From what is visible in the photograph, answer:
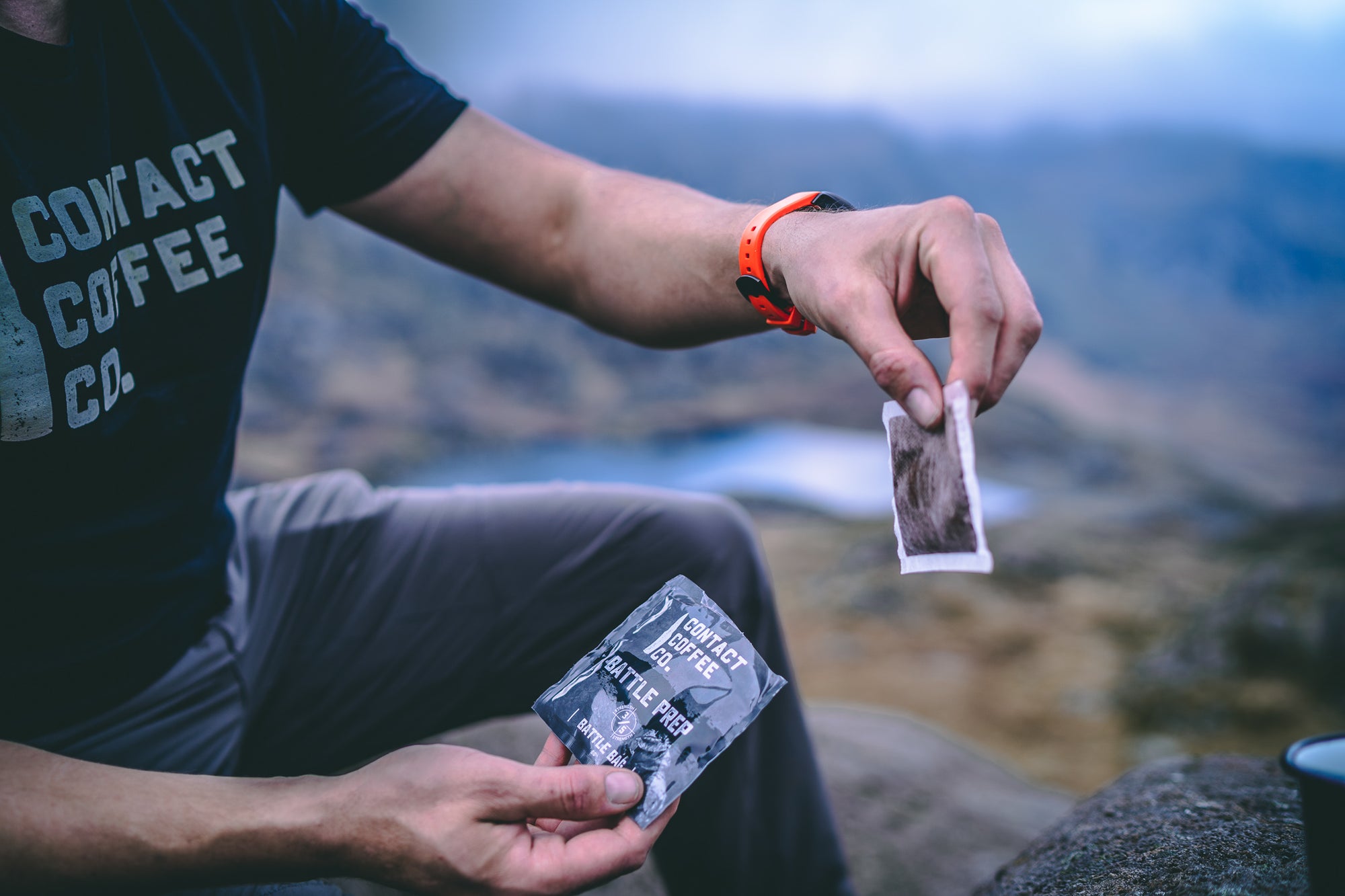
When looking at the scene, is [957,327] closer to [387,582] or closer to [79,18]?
[387,582]

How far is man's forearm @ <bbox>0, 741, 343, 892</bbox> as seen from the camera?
2.61 ft

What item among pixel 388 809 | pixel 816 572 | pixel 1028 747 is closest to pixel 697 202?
pixel 388 809

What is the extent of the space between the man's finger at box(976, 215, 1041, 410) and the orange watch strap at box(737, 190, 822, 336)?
25 centimetres

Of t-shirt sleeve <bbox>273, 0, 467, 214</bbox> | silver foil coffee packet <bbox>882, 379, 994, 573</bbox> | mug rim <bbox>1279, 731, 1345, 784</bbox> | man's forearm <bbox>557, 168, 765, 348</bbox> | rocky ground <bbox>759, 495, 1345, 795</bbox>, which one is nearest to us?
mug rim <bbox>1279, 731, 1345, 784</bbox>

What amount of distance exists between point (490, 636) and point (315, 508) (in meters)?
0.36

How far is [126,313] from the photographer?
3.31 ft

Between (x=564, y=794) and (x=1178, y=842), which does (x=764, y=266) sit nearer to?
(x=564, y=794)

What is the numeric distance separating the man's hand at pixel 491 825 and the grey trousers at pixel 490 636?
39cm

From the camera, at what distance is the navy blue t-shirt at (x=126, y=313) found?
0.90 m

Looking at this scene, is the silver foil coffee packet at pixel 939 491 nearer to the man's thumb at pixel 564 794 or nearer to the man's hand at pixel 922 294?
the man's hand at pixel 922 294

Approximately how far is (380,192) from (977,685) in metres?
3.14

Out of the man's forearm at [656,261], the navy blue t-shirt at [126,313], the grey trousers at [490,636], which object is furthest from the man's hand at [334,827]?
the man's forearm at [656,261]

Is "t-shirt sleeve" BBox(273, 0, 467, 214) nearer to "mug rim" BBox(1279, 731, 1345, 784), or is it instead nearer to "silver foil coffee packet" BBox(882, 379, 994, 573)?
"silver foil coffee packet" BBox(882, 379, 994, 573)

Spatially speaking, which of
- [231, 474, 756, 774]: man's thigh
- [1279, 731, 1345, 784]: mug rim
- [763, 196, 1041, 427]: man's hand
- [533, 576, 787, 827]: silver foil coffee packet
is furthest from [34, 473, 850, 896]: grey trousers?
[1279, 731, 1345, 784]: mug rim
